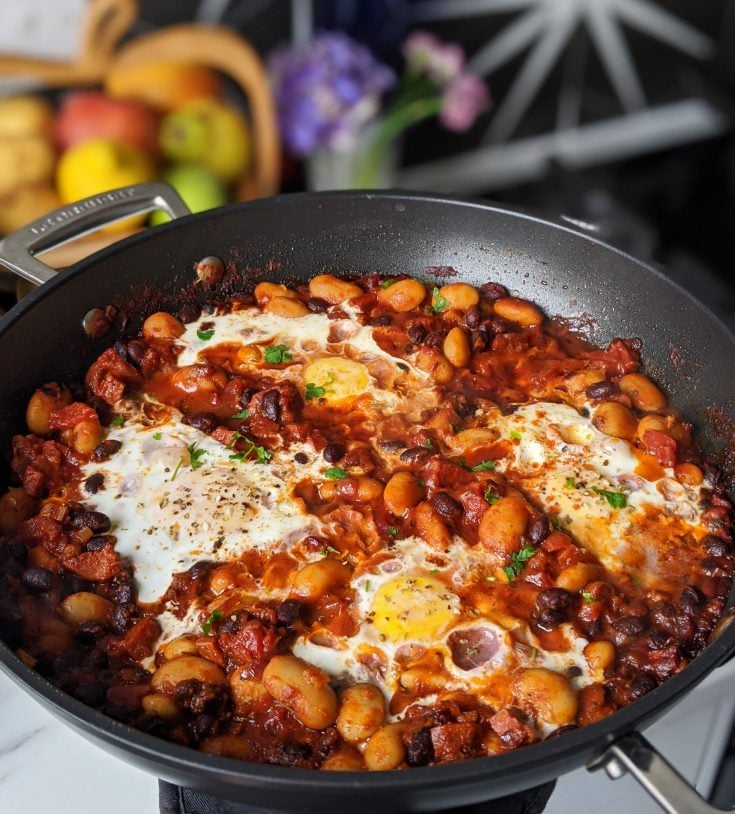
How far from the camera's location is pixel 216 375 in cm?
343

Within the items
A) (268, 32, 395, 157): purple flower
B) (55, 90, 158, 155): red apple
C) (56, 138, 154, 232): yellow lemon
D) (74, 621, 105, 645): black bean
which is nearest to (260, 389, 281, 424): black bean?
(74, 621, 105, 645): black bean

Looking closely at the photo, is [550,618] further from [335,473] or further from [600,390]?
[600,390]

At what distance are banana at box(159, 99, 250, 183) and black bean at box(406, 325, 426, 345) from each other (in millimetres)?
2533

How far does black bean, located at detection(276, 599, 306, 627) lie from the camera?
105 inches

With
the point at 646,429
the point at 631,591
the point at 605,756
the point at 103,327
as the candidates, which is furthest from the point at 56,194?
the point at 605,756

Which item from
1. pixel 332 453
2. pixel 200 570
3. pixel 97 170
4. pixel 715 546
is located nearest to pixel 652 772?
pixel 715 546

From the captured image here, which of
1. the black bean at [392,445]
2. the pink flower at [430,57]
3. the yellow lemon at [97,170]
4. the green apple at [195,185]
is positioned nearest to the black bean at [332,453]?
the black bean at [392,445]

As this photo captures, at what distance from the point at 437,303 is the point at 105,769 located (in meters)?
Result: 2.05

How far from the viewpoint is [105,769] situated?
9.30ft

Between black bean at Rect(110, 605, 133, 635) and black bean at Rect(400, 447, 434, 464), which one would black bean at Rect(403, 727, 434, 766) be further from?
black bean at Rect(400, 447, 434, 464)

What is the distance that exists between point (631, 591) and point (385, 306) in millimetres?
1505

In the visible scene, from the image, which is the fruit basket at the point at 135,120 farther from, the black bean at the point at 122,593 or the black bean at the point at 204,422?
Answer: the black bean at the point at 122,593

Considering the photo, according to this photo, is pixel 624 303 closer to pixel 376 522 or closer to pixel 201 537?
pixel 376 522

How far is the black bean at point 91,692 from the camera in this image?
2.47 meters
